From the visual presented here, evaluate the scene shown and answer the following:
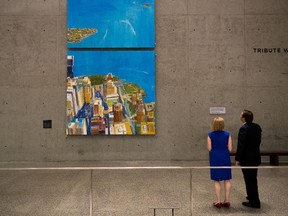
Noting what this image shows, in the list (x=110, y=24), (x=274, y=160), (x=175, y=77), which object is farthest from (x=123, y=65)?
(x=274, y=160)

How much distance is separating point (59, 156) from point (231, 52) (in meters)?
6.40

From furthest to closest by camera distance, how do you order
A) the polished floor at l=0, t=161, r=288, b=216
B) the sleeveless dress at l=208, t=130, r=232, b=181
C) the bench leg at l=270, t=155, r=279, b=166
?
1. the bench leg at l=270, t=155, r=279, b=166
2. the sleeveless dress at l=208, t=130, r=232, b=181
3. the polished floor at l=0, t=161, r=288, b=216

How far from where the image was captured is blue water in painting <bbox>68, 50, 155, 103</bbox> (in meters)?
9.99

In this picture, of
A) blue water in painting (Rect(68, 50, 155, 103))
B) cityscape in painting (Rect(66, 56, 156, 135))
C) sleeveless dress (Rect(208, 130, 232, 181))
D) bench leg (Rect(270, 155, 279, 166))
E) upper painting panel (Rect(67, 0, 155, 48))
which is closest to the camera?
sleeveless dress (Rect(208, 130, 232, 181))

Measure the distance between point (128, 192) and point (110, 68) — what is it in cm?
538

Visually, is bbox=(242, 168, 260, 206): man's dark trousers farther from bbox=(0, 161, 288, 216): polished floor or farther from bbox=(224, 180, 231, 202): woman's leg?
bbox=(224, 180, 231, 202): woman's leg

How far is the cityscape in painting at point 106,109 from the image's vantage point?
9891 millimetres

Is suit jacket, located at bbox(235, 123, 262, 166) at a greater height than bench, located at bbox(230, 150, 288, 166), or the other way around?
suit jacket, located at bbox(235, 123, 262, 166)

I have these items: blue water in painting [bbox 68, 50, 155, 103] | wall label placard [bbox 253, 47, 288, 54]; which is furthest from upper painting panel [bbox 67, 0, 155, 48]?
wall label placard [bbox 253, 47, 288, 54]

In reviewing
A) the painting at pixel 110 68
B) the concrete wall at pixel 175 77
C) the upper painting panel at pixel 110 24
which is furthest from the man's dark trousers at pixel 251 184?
the upper painting panel at pixel 110 24

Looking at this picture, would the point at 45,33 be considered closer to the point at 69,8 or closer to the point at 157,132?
the point at 69,8

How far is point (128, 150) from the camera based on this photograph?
997 cm

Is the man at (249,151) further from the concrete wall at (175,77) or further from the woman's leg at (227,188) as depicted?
the concrete wall at (175,77)

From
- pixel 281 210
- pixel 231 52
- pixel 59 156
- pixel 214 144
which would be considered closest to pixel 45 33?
pixel 59 156
